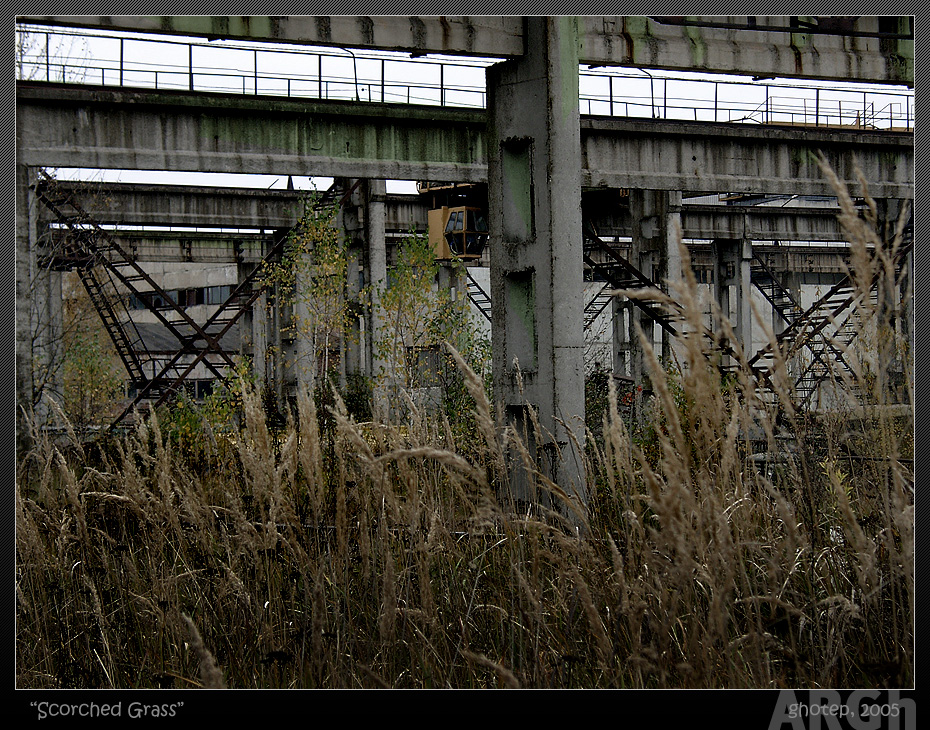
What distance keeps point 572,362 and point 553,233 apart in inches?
41.4

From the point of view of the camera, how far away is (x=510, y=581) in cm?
362

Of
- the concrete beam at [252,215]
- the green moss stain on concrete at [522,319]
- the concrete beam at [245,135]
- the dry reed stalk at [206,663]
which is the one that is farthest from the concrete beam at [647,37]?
the concrete beam at [252,215]

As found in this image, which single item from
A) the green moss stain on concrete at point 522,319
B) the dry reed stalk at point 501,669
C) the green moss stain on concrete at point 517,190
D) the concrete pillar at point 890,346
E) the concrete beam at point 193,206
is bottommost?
the dry reed stalk at point 501,669

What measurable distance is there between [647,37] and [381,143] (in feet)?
22.6

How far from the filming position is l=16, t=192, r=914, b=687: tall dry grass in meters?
2.73

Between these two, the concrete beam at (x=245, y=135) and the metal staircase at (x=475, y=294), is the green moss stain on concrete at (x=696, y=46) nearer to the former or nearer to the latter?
the concrete beam at (x=245, y=135)

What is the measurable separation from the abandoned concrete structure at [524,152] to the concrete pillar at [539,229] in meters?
0.02

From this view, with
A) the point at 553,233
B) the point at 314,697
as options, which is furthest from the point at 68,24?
the point at 314,697

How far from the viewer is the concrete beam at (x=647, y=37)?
6.13 m

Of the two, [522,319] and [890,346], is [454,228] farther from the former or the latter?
[890,346]

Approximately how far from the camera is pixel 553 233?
7.04m

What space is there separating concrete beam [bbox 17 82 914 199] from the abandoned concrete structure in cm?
3

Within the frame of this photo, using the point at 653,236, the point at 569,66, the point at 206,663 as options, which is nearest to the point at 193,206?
the point at 653,236

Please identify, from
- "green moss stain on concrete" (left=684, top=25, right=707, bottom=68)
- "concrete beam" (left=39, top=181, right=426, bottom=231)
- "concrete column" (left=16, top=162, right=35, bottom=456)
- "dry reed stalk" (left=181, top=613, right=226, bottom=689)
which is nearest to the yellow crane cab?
"concrete beam" (left=39, top=181, right=426, bottom=231)
